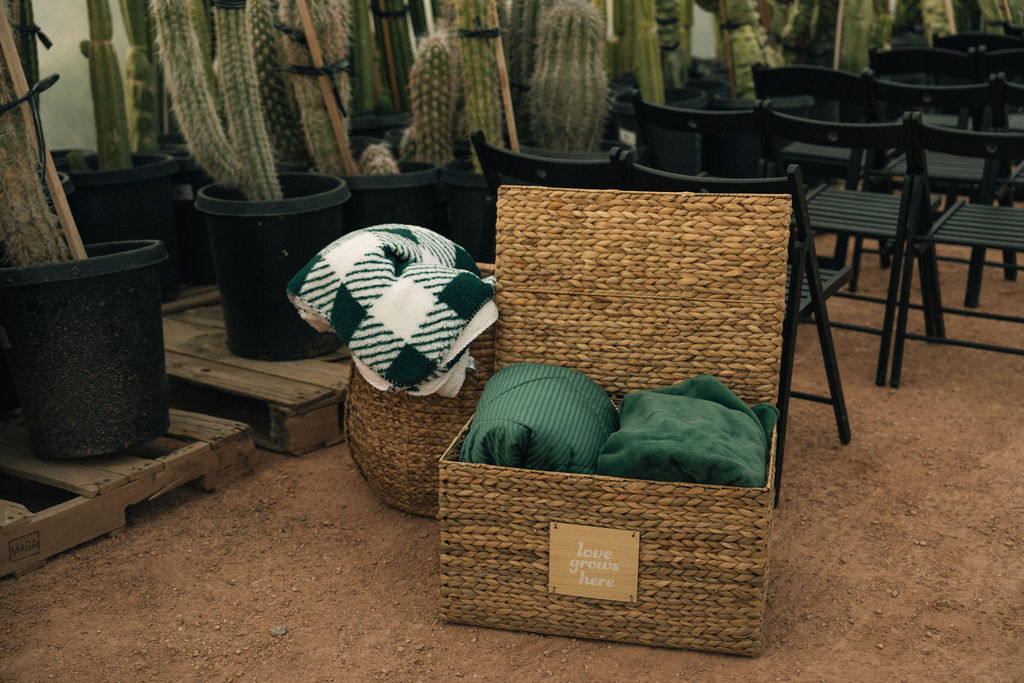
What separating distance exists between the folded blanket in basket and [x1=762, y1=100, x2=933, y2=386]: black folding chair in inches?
49.4

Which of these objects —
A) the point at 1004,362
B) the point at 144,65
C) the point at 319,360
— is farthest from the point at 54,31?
the point at 1004,362

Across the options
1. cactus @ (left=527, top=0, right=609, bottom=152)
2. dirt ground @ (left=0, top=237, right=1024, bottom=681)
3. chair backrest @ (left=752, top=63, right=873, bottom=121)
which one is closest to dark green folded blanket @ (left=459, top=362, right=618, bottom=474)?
dirt ground @ (left=0, top=237, right=1024, bottom=681)

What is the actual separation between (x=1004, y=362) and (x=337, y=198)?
238 cm

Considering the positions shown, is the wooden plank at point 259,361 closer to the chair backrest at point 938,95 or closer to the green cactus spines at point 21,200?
the green cactus spines at point 21,200

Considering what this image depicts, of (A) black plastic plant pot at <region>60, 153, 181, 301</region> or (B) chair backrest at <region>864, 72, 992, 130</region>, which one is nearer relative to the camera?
(B) chair backrest at <region>864, 72, 992, 130</region>

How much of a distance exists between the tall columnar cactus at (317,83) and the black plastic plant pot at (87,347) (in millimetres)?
1142

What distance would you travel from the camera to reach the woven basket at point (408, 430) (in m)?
2.38

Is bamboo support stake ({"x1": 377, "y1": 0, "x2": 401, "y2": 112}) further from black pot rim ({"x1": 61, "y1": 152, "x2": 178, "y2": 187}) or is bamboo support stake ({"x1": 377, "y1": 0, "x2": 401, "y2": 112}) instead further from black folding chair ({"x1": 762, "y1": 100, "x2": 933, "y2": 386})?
black folding chair ({"x1": 762, "y1": 100, "x2": 933, "y2": 386})

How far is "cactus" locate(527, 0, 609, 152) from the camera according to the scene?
382cm

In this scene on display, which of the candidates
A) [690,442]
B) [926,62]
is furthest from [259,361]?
[926,62]

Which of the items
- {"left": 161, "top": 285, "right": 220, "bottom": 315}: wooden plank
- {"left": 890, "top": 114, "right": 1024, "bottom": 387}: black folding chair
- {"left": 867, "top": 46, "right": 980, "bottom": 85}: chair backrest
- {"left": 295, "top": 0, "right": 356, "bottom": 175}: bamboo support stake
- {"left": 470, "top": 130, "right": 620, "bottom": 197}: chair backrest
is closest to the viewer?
{"left": 470, "top": 130, "right": 620, "bottom": 197}: chair backrest

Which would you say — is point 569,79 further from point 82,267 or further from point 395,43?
point 82,267

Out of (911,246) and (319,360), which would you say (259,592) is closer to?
(319,360)

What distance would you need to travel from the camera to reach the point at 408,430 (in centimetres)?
241
